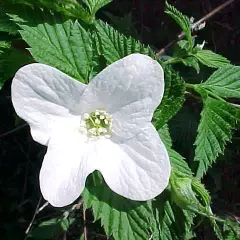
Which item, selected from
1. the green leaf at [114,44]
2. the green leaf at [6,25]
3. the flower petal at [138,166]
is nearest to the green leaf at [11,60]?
the green leaf at [6,25]

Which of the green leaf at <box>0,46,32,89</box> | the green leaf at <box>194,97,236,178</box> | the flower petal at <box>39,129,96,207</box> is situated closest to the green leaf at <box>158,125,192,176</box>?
the green leaf at <box>194,97,236,178</box>

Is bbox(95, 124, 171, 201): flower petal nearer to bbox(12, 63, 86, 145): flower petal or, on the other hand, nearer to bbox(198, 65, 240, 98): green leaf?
bbox(12, 63, 86, 145): flower petal

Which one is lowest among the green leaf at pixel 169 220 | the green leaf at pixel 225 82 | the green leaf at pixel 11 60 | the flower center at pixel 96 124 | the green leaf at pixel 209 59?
the green leaf at pixel 169 220

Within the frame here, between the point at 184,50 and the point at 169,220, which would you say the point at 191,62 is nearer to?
the point at 184,50

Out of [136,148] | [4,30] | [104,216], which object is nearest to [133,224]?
[104,216]

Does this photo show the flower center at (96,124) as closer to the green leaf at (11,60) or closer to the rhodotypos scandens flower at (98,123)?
the rhodotypos scandens flower at (98,123)

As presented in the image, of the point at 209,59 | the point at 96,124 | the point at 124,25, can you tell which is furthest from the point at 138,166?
the point at 124,25
